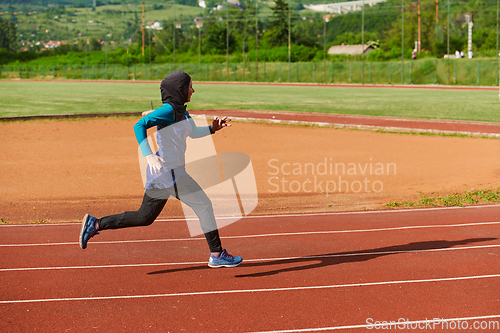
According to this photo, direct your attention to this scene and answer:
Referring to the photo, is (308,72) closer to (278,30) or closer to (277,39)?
(277,39)

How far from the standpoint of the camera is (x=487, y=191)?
9891mm

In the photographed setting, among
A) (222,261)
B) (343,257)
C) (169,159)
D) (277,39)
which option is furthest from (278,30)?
(169,159)

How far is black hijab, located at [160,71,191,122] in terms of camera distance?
5.33 m

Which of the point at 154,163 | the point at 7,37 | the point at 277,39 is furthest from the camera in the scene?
the point at 7,37

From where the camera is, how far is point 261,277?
5.79 metres

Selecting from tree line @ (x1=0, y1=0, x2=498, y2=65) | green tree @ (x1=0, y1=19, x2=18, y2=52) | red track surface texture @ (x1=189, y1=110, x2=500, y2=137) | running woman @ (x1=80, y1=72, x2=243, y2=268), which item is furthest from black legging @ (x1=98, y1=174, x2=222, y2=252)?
green tree @ (x1=0, y1=19, x2=18, y2=52)

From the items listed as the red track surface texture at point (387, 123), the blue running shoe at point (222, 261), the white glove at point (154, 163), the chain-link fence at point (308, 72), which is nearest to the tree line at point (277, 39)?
the chain-link fence at point (308, 72)

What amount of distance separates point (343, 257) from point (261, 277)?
1184 mm

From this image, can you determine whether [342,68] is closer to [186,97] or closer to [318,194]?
[318,194]

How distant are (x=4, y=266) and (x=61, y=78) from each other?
292ft

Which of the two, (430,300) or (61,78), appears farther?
(61,78)

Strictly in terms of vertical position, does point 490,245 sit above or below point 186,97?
below

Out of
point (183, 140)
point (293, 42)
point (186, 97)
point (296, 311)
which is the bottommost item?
point (296, 311)

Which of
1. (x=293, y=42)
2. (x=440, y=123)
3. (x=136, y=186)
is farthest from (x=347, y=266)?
(x=293, y=42)
